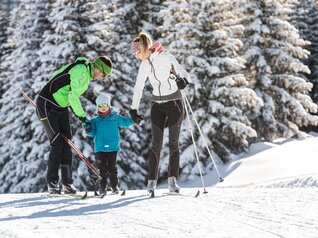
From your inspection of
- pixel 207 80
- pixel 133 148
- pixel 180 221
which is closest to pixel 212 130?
pixel 207 80

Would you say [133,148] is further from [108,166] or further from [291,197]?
[291,197]

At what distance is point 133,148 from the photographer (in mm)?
20312

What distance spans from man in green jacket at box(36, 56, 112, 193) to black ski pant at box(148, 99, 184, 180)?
2.77 feet

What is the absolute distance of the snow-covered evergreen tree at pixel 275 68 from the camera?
2142 cm

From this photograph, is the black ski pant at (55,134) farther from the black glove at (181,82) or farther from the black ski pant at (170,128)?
the black glove at (181,82)

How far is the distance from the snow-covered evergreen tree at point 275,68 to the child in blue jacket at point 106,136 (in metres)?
15.4

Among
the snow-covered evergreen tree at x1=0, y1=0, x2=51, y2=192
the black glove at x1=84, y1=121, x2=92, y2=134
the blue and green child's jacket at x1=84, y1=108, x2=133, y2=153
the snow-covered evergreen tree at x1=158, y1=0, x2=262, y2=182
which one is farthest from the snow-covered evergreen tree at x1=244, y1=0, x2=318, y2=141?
the black glove at x1=84, y1=121, x2=92, y2=134

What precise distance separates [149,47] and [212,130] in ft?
40.3

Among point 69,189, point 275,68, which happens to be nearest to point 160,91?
point 69,189

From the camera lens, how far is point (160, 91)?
244 inches

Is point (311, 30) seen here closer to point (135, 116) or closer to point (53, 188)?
point (135, 116)

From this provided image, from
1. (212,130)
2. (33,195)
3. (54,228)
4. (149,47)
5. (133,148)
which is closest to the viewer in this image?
(54,228)

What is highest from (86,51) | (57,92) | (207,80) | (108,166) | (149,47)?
(86,51)

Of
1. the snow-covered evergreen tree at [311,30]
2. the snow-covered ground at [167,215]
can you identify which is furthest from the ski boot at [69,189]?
the snow-covered evergreen tree at [311,30]
